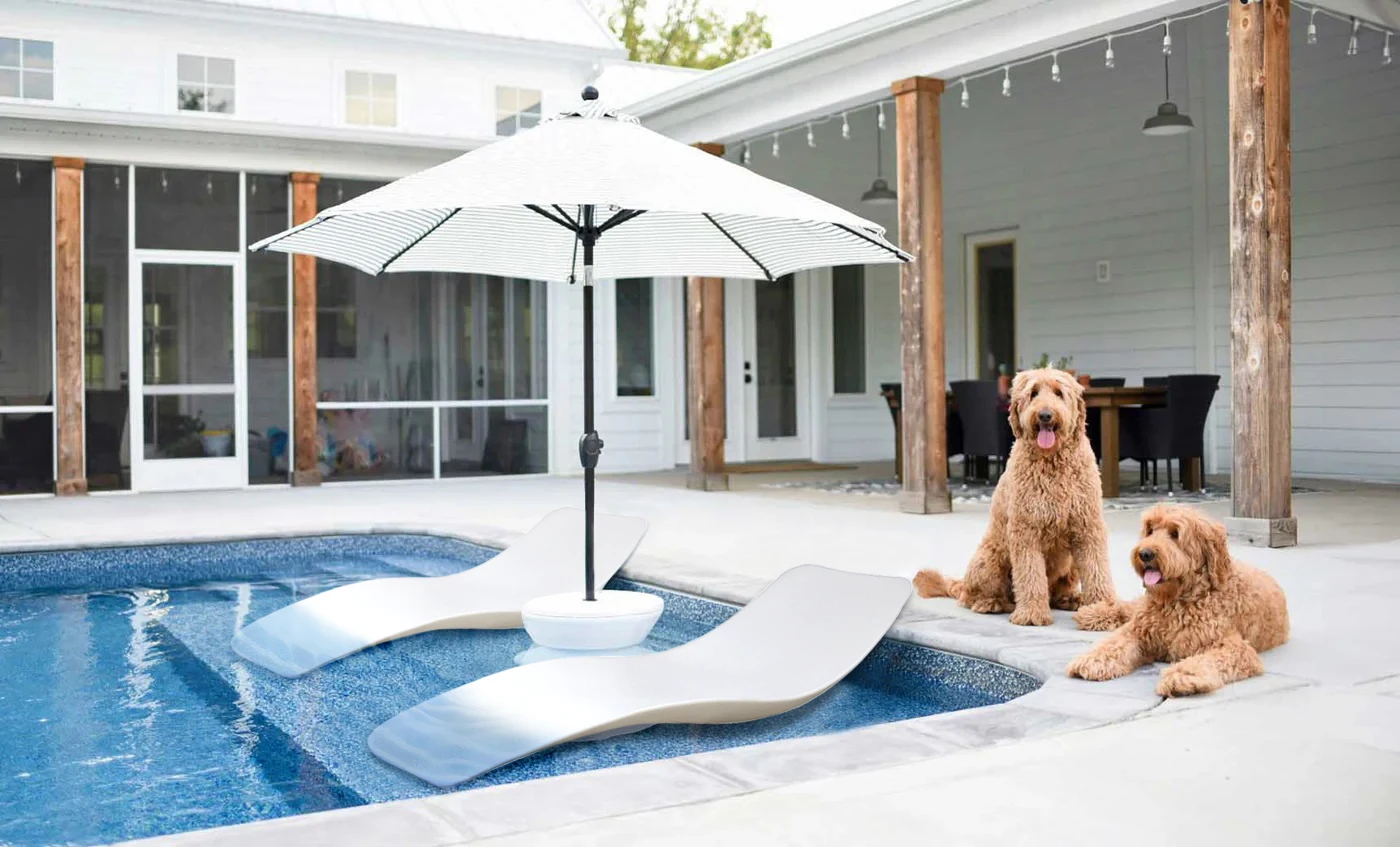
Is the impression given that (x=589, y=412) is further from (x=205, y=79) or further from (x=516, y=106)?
(x=516, y=106)

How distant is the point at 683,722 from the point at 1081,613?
139 cm

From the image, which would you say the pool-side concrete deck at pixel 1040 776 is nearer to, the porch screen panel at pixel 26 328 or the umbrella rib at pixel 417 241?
the umbrella rib at pixel 417 241

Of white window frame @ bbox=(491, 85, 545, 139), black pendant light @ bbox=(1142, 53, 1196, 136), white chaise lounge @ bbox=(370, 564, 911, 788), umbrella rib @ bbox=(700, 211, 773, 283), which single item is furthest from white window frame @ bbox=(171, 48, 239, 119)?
white chaise lounge @ bbox=(370, 564, 911, 788)

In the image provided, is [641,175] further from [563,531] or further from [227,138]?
[227,138]

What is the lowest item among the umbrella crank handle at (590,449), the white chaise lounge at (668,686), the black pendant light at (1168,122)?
the white chaise lounge at (668,686)

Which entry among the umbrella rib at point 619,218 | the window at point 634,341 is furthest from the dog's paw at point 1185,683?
the window at point 634,341

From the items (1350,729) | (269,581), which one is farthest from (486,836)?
(269,581)

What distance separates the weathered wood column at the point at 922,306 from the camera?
750 centimetres

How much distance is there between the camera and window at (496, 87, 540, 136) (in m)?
11.9

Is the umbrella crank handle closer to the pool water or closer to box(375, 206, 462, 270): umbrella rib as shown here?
the pool water

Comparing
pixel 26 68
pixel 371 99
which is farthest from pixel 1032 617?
pixel 26 68

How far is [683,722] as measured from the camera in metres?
3.17

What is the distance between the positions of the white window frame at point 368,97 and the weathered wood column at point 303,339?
1.22m

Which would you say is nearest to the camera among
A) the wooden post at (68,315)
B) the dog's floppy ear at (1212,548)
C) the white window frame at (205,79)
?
the dog's floppy ear at (1212,548)
